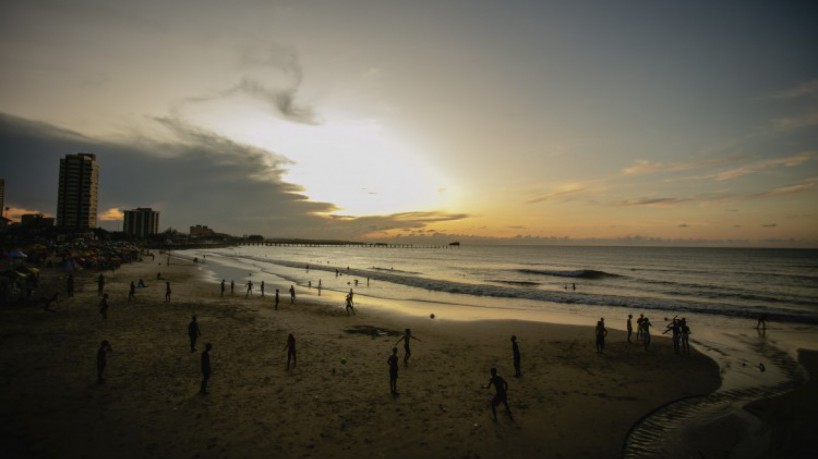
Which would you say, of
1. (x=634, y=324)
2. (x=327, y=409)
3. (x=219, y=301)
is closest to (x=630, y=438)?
(x=327, y=409)

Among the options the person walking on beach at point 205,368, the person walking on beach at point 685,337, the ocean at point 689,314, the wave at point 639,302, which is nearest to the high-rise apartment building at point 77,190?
the ocean at point 689,314

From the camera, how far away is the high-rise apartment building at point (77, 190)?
142 meters

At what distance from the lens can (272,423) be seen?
10.0 metres

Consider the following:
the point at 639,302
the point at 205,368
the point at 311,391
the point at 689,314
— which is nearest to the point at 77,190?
the point at 205,368

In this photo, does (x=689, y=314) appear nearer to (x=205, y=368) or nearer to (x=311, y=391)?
(x=311, y=391)

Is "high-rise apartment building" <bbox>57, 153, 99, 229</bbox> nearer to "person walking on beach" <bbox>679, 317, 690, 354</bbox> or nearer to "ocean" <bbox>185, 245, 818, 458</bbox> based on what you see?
"ocean" <bbox>185, 245, 818, 458</bbox>

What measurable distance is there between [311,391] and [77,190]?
183857mm

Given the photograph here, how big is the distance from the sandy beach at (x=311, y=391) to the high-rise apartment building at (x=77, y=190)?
164 meters

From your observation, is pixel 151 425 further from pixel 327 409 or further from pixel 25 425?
pixel 327 409

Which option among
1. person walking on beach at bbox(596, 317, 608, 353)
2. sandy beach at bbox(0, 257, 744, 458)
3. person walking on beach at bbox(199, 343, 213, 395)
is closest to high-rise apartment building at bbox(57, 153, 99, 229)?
sandy beach at bbox(0, 257, 744, 458)

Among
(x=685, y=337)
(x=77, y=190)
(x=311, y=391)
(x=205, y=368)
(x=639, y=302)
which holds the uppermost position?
(x=77, y=190)

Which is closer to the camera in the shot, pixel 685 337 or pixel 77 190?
pixel 685 337

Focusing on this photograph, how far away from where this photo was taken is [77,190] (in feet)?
474

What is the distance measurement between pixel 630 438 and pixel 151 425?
12.6 m
